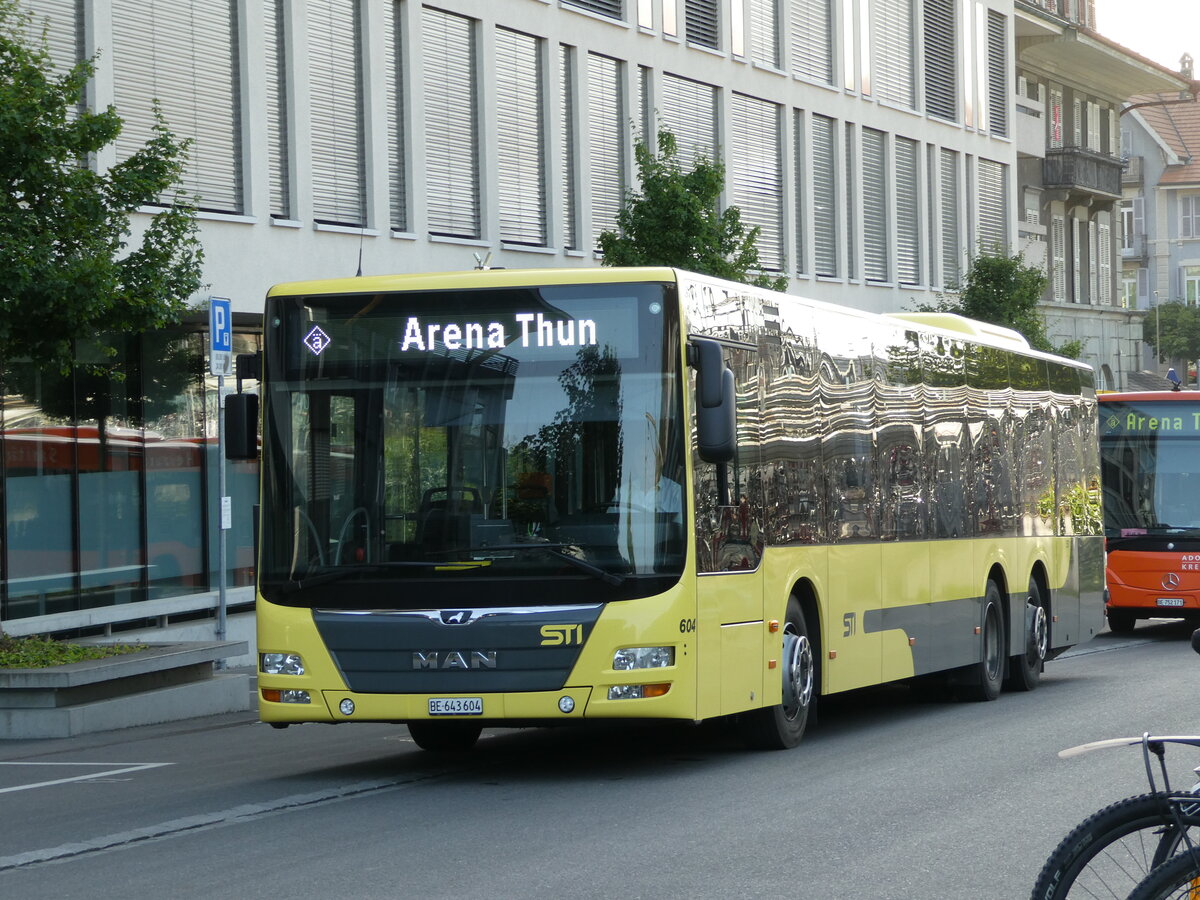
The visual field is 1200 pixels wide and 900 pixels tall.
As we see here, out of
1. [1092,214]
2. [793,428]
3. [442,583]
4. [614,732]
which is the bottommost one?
[614,732]

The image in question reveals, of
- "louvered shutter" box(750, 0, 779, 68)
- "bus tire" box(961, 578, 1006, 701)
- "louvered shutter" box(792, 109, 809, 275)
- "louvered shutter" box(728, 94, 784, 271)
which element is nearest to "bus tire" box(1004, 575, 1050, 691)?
"bus tire" box(961, 578, 1006, 701)

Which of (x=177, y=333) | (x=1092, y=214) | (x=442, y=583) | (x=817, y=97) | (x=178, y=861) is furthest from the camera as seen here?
(x=1092, y=214)

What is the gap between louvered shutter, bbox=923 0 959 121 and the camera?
142 ft

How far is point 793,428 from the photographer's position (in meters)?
13.2

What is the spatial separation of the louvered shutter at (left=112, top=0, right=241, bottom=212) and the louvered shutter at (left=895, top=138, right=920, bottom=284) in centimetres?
2069

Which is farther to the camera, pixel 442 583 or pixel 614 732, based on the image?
pixel 614 732

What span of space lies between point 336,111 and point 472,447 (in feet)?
48.3

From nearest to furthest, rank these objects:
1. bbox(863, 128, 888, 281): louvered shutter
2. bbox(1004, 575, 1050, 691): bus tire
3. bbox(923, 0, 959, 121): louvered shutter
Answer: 1. bbox(1004, 575, 1050, 691): bus tire
2. bbox(863, 128, 888, 281): louvered shutter
3. bbox(923, 0, 959, 121): louvered shutter

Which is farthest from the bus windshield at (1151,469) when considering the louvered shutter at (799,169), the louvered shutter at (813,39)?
the louvered shutter at (813,39)

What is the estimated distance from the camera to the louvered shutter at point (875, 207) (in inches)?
1581

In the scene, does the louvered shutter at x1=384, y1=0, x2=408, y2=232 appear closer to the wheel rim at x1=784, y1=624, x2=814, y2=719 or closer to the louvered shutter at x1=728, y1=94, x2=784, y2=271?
the louvered shutter at x1=728, y1=94, x2=784, y2=271

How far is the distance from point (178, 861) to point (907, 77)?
3550cm

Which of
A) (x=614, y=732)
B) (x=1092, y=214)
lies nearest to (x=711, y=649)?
(x=614, y=732)

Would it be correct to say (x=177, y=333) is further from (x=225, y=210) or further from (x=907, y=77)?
(x=907, y=77)
